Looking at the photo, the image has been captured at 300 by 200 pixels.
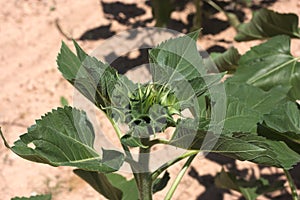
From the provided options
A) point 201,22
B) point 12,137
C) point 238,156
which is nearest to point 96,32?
point 201,22

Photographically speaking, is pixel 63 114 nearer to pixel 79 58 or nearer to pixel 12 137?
pixel 79 58

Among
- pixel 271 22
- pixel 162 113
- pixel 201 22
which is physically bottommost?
pixel 201 22

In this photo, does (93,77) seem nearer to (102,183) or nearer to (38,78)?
(102,183)

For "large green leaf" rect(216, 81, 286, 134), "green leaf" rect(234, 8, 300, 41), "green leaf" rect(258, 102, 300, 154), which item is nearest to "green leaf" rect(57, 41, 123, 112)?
"large green leaf" rect(216, 81, 286, 134)

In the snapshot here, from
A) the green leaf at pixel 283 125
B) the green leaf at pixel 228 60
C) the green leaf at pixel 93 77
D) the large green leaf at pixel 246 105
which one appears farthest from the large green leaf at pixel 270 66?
the green leaf at pixel 93 77

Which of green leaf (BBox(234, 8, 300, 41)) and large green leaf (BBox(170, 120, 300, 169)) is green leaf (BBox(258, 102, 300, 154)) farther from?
green leaf (BBox(234, 8, 300, 41))

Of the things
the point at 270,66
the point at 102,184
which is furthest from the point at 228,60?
the point at 102,184
